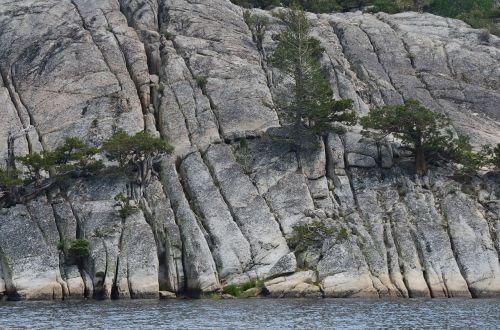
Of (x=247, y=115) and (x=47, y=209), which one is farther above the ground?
(x=247, y=115)

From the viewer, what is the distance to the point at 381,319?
5553cm

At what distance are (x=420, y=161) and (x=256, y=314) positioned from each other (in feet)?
112

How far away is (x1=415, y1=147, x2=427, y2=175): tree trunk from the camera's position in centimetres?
8631

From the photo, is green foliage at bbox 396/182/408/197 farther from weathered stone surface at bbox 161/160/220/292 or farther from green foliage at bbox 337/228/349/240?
weathered stone surface at bbox 161/160/220/292

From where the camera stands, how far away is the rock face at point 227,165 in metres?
74.8

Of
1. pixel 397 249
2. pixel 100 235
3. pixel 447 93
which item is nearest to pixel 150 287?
pixel 100 235

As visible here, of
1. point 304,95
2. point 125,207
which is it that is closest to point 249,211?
point 125,207

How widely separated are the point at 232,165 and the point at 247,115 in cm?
853

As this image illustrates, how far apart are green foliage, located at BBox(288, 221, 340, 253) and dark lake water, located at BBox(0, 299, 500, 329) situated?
764cm

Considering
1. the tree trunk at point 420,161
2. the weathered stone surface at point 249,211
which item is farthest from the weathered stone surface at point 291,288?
the tree trunk at point 420,161

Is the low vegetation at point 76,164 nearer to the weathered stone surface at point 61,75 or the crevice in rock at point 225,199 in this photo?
the crevice in rock at point 225,199

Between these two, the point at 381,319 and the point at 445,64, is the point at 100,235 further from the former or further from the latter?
the point at 445,64

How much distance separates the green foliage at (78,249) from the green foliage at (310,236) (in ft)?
60.1

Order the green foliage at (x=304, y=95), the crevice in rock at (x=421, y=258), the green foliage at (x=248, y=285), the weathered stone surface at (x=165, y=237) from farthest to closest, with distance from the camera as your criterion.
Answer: the green foliage at (x=304, y=95)
the crevice in rock at (x=421, y=258)
the weathered stone surface at (x=165, y=237)
the green foliage at (x=248, y=285)
